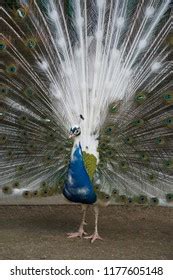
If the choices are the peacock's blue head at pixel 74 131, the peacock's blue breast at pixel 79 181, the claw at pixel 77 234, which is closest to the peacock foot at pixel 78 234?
the claw at pixel 77 234

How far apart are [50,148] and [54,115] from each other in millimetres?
270

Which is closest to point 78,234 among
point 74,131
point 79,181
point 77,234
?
point 77,234

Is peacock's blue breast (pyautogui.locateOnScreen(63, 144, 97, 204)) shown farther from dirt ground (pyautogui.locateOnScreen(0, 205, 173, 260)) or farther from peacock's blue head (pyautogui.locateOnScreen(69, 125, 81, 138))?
dirt ground (pyautogui.locateOnScreen(0, 205, 173, 260))

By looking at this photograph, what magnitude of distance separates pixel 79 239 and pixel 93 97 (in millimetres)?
1151

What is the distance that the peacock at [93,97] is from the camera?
208 inches

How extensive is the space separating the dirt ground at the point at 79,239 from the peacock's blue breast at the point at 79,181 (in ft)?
1.27

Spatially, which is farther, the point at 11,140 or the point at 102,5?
the point at 11,140

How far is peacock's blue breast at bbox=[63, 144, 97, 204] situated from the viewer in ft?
17.0

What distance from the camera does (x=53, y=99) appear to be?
17.8ft

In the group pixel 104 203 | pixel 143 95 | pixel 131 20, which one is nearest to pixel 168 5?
pixel 131 20

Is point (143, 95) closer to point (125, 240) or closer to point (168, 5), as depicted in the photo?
A: point (168, 5)

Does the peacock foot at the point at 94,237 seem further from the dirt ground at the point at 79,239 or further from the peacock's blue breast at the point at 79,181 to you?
the peacock's blue breast at the point at 79,181

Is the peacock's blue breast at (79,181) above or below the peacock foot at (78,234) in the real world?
above

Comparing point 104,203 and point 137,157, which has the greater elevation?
point 137,157
